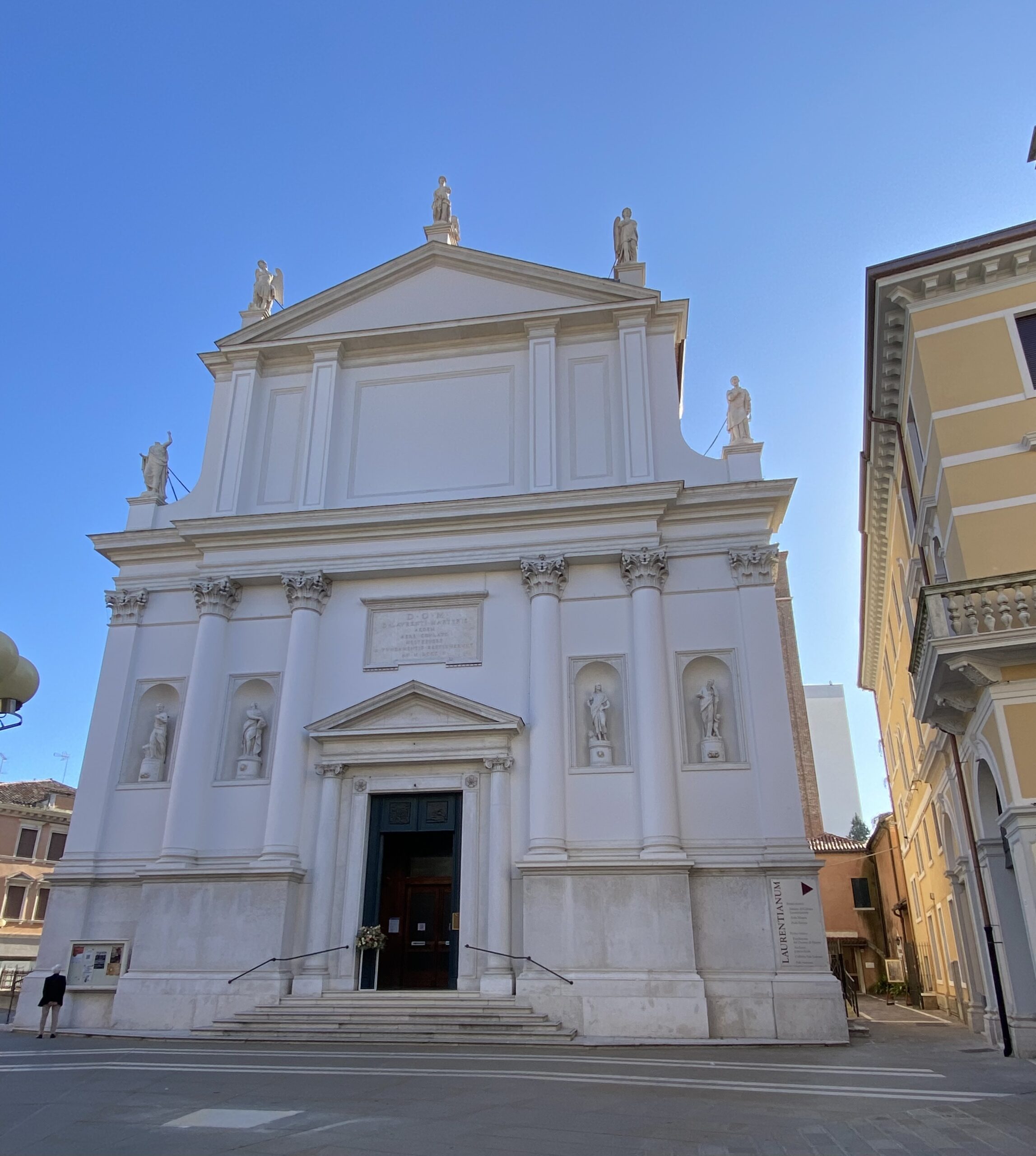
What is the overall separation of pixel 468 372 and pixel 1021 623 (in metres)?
13.7

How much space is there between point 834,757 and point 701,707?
259ft

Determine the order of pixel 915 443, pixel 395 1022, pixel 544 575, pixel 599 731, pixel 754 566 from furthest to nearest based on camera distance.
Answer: pixel 544 575 < pixel 754 566 < pixel 599 731 < pixel 915 443 < pixel 395 1022

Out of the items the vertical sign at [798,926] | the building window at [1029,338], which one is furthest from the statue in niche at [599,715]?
the building window at [1029,338]

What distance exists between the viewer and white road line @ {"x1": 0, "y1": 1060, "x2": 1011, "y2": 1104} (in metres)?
9.01

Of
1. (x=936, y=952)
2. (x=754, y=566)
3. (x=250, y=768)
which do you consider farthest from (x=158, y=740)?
(x=936, y=952)

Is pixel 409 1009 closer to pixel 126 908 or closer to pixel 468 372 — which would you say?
pixel 126 908

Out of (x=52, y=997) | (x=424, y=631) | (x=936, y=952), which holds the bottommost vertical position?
(x=52, y=997)

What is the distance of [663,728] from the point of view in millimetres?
17125

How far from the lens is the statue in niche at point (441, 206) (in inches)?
969

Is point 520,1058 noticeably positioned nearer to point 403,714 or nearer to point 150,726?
point 403,714

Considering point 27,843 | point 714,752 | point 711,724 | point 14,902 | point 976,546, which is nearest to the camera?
point 976,546

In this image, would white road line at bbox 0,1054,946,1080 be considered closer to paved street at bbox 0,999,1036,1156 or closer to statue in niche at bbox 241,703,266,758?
paved street at bbox 0,999,1036,1156

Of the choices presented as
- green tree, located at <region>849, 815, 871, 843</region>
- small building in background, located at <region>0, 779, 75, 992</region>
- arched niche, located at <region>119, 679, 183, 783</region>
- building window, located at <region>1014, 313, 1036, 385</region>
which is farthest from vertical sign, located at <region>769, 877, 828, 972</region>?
green tree, located at <region>849, 815, 871, 843</region>

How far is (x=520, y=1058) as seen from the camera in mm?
12344
